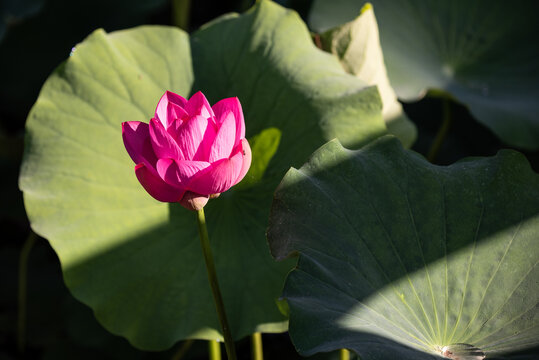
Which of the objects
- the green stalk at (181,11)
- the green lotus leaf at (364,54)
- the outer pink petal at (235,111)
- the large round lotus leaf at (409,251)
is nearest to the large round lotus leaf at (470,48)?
the green lotus leaf at (364,54)

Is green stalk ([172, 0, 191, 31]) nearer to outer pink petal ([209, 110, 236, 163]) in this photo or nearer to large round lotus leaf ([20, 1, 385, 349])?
large round lotus leaf ([20, 1, 385, 349])

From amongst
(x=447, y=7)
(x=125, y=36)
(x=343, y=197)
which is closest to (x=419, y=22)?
(x=447, y=7)

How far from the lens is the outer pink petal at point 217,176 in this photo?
0.65 m

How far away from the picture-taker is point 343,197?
0.85 m

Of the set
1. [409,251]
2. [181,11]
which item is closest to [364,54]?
[409,251]

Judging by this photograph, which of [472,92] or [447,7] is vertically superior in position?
[447,7]

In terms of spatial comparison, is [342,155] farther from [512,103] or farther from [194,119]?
[512,103]

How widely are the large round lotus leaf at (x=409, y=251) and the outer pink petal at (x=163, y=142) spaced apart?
21cm

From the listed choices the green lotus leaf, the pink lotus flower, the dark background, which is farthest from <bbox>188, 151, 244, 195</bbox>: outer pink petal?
the dark background

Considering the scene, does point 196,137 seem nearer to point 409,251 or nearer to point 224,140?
point 224,140

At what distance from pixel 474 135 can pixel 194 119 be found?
169 centimetres

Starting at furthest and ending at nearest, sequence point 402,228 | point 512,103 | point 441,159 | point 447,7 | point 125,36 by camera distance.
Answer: point 441,159 → point 447,7 → point 512,103 → point 125,36 → point 402,228

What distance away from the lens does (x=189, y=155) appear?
67 cm

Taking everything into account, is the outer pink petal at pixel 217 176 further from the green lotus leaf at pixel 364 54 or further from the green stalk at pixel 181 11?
the green stalk at pixel 181 11
